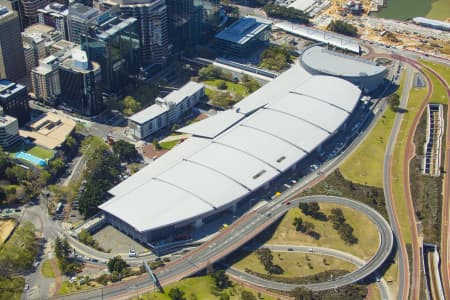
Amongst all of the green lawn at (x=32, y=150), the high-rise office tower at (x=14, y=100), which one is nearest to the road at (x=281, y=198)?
the green lawn at (x=32, y=150)

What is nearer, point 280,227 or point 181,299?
point 181,299

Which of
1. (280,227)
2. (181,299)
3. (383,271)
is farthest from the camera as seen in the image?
(280,227)

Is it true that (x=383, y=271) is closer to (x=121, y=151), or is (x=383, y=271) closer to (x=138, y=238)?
(x=138, y=238)

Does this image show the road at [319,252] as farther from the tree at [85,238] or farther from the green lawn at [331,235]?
the tree at [85,238]

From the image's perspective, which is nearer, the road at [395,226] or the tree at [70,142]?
the road at [395,226]

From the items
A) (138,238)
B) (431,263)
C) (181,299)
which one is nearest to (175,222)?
(138,238)

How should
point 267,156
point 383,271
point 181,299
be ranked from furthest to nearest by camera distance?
point 267,156 < point 383,271 < point 181,299

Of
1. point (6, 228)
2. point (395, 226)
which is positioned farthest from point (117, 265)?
point (395, 226)
